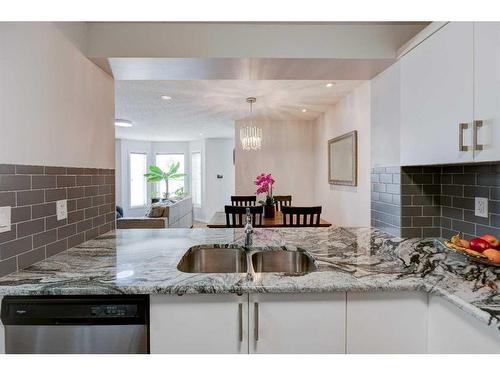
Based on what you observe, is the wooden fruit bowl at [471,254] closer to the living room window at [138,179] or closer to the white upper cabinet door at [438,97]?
the white upper cabinet door at [438,97]

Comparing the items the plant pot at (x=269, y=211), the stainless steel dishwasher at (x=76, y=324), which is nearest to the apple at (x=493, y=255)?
the stainless steel dishwasher at (x=76, y=324)

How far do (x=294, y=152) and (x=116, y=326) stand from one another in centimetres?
437

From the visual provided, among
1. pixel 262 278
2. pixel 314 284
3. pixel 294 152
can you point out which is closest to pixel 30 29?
pixel 262 278

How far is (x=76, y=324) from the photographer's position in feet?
3.54

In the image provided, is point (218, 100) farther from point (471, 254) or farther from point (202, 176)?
point (202, 176)

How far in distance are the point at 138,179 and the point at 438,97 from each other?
791cm

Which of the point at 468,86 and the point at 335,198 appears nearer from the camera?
the point at 468,86

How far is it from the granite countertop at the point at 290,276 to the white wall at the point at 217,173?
20.1 feet

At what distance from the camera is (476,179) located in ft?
5.16

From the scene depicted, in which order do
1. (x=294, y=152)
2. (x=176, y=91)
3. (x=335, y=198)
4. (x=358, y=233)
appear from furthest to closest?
(x=294, y=152) < (x=335, y=198) < (x=176, y=91) < (x=358, y=233)

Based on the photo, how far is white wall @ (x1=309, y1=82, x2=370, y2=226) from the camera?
3.03 metres

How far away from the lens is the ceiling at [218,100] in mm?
3158
